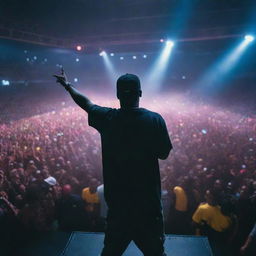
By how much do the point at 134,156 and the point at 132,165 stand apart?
57mm

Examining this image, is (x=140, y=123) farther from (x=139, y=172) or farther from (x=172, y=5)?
(x=172, y=5)

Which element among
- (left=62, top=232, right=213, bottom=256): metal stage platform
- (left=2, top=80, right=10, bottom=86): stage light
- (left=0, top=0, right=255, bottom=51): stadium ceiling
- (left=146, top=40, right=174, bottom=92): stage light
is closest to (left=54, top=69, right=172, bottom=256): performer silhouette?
(left=62, top=232, right=213, bottom=256): metal stage platform

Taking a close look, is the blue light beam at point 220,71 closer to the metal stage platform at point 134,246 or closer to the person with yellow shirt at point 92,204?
the person with yellow shirt at point 92,204

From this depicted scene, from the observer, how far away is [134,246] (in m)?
2.62

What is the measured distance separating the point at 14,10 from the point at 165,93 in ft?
48.0

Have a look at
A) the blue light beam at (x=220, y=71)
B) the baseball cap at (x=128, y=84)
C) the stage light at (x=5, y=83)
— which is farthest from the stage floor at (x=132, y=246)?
the blue light beam at (x=220, y=71)

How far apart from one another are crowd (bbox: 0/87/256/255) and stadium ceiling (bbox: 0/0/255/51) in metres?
6.12

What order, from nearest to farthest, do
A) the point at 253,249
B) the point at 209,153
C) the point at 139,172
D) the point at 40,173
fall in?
the point at 139,172
the point at 253,249
the point at 40,173
the point at 209,153

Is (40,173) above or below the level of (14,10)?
below

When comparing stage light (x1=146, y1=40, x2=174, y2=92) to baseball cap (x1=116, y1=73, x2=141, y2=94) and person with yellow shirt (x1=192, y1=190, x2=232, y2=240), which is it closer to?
person with yellow shirt (x1=192, y1=190, x2=232, y2=240)

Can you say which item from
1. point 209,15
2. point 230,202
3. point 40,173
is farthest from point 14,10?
point 230,202

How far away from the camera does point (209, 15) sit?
1315 cm

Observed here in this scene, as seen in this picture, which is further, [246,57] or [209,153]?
[246,57]

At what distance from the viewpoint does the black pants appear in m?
1.71
